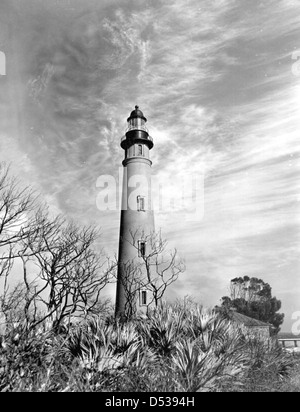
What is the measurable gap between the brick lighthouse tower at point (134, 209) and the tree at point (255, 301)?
16795 millimetres

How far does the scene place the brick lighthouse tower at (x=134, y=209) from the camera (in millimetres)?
21266

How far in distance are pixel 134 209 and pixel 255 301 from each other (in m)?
27.1

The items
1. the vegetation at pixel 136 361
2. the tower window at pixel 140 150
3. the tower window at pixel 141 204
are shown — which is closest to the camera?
the vegetation at pixel 136 361

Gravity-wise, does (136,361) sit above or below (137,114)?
below

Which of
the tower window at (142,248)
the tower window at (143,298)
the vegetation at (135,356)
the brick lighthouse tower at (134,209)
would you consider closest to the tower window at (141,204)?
the brick lighthouse tower at (134,209)

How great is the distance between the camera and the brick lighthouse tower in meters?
21.3

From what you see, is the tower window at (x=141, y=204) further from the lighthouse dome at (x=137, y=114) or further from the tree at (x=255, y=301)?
the tree at (x=255, y=301)

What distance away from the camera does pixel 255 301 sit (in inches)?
1656

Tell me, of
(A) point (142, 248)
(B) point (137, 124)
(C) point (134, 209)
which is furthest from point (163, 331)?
(B) point (137, 124)

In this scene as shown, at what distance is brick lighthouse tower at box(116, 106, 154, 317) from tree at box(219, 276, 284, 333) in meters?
16.8

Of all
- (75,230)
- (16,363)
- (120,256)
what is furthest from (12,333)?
(120,256)

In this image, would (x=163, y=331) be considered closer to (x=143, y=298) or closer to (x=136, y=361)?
(x=136, y=361)

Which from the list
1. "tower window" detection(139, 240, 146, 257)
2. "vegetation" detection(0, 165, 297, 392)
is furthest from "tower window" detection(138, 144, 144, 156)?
"vegetation" detection(0, 165, 297, 392)
